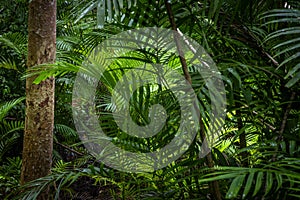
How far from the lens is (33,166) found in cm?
191

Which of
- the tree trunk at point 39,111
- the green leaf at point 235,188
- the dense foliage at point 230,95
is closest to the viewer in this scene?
the green leaf at point 235,188

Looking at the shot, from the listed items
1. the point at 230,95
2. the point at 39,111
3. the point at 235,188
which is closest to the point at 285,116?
the point at 230,95

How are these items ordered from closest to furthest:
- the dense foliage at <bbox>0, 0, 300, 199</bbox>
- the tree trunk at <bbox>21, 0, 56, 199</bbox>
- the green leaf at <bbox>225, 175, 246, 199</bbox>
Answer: the green leaf at <bbox>225, 175, 246, 199</bbox> < the dense foliage at <bbox>0, 0, 300, 199</bbox> < the tree trunk at <bbox>21, 0, 56, 199</bbox>

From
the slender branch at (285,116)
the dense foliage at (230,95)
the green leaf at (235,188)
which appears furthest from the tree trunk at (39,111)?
the green leaf at (235,188)

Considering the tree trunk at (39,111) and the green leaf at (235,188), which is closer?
the green leaf at (235,188)

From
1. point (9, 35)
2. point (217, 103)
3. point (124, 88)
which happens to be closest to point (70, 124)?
point (9, 35)

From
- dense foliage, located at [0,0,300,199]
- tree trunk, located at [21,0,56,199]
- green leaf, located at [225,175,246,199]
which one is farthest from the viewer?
tree trunk, located at [21,0,56,199]

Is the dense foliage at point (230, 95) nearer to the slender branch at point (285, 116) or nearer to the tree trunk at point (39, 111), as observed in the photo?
the slender branch at point (285, 116)

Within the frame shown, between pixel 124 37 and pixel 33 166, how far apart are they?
Result: 105 cm

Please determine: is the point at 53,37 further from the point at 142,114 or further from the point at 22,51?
the point at 142,114

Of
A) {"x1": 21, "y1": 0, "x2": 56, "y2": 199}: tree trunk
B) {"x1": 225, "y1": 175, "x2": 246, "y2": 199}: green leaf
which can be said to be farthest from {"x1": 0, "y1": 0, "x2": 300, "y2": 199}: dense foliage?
{"x1": 21, "y1": 0, "x2": 56, "y2": 199}: tree trunk

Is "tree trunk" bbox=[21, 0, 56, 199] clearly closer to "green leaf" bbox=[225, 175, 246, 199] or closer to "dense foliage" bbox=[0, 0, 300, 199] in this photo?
"dense foliage" bbox=[0, 0, 300, 199]

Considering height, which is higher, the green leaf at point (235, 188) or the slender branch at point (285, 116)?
the slender branch at point (285, 116)

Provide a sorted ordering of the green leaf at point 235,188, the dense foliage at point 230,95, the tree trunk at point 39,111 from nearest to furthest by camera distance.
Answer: the green leaf at point 235,188 < the dense foliage at point 230,95 < the tree trunk at point 39,111
